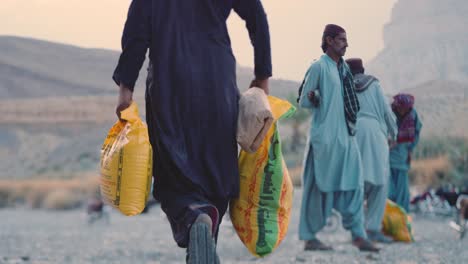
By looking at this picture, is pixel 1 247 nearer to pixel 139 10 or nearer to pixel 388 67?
pixel 139 10

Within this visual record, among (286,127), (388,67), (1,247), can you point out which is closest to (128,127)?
(1,247)

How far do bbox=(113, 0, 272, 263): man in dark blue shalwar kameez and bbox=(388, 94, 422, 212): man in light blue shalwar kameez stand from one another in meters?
7.83

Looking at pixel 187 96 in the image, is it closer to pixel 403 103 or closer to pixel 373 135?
pixel 373 135

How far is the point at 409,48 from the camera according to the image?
4744 inches

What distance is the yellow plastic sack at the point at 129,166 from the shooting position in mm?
5332

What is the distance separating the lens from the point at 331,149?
10148 mm

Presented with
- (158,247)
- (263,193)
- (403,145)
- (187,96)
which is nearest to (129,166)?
(187,96)

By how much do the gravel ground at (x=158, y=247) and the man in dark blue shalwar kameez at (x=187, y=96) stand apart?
3.96 metres

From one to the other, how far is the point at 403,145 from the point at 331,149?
3738 mm

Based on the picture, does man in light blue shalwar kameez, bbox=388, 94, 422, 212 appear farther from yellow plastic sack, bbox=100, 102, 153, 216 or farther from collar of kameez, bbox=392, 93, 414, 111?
yellow plastic sack, bbox=100, 102, 153, 216

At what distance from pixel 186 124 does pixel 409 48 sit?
117m

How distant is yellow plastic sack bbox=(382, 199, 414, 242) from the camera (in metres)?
12.1

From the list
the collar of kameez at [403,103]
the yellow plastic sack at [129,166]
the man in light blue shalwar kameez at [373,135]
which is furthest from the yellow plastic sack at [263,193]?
the collar of kameez at [403,103]

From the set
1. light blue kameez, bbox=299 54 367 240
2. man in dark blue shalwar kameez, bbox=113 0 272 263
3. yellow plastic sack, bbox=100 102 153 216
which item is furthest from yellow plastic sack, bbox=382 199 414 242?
yellow plastic sack, bbox=100 102 153 216
